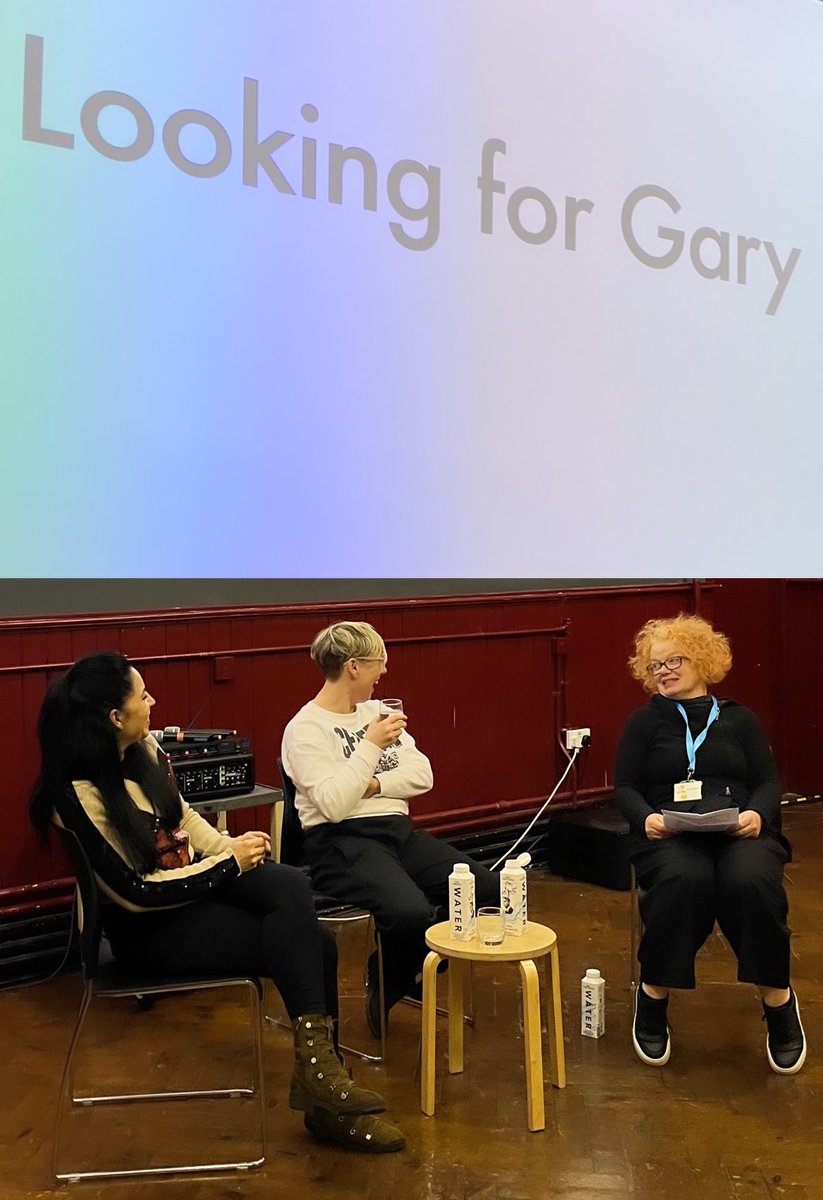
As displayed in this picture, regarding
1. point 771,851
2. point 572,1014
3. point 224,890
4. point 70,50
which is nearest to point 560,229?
point 70,50

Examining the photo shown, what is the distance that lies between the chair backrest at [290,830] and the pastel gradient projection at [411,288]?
2.42 metres

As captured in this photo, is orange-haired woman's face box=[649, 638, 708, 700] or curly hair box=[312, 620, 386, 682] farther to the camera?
orange-haired woman's face box=[649, 638, 708, 700]

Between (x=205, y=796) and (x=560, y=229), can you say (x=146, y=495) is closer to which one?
(x=560, y=229)

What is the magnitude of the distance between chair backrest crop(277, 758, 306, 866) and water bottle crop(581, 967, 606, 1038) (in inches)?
33.1

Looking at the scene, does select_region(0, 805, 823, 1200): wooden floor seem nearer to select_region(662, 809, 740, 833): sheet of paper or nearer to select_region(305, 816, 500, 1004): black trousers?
select_region(305, 816, 500, 1004): black trousers

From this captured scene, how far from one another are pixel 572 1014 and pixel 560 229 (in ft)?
9.19

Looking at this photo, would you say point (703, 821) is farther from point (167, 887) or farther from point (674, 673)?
point (167, 887)

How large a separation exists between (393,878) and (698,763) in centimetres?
89

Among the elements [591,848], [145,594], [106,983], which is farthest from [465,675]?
[106,983]

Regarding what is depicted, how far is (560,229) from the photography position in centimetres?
88

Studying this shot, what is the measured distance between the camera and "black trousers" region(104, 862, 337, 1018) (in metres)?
2.52

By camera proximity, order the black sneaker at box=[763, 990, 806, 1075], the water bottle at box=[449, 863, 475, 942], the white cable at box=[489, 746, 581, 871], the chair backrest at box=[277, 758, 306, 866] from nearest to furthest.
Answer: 1. the water bottle at box=[449, 863, 475, 942]
2. the black sneaker at box=[763, 990, 806, 1075]
3. the chair backrest at box=[277, 758, 306, 866]
4. the white cable at box=[489, 746, 581, 871]

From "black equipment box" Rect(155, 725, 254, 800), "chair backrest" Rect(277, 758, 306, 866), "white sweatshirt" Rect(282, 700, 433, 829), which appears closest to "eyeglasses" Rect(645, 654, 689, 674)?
"white sweatshirt" Rect(282, 700, 433, 829)

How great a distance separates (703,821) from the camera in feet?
9.75
